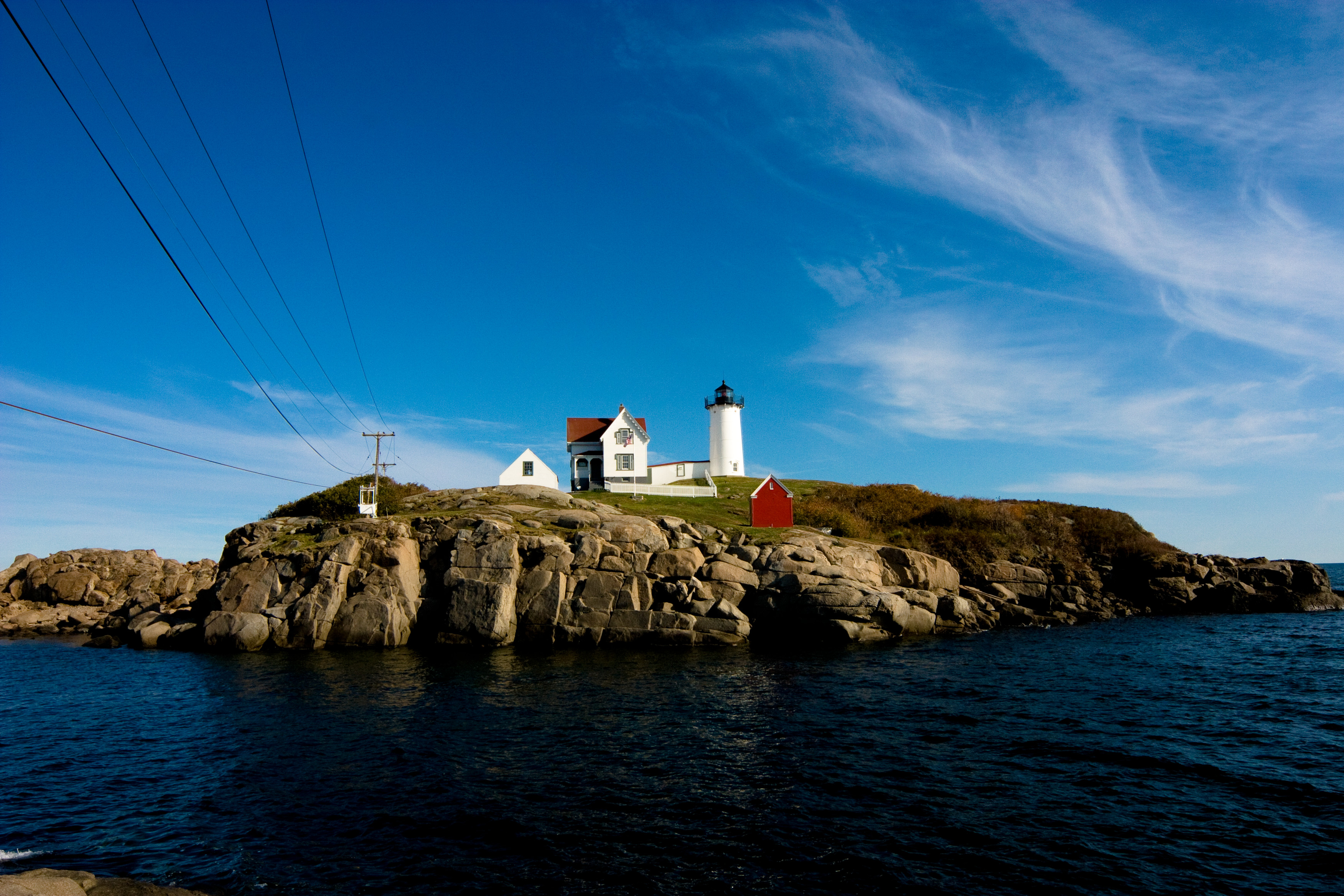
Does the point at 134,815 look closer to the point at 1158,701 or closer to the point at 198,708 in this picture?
the point at 198,708

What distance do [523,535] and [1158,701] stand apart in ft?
96.1

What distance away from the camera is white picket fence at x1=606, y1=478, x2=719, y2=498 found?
58.3 meters

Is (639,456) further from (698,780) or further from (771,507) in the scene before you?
(698,780)

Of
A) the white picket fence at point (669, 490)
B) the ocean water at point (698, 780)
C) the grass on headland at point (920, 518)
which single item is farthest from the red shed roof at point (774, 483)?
the ocean water at point (698, 780)

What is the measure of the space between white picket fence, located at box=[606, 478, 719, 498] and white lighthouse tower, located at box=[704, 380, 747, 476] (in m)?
13.3

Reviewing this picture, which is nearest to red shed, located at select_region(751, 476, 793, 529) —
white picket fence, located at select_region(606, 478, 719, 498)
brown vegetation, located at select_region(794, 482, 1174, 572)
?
brown vegetation, located at select_region(794, 482, 1174, 572)

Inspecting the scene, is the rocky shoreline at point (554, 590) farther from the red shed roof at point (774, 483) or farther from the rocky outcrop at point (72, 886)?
the rocky outcrop at point (72, 886)

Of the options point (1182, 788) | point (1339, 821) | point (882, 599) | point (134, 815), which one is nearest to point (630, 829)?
point (134, 815)

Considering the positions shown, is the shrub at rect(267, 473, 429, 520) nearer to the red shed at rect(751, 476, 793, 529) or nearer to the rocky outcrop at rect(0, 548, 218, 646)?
the rocky outcrop at rect(0, 548, 218, 646)

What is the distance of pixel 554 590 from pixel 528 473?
939 inches

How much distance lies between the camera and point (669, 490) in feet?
194

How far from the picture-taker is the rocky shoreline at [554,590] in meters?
35.1

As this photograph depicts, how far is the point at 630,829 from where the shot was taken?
40.7 feet

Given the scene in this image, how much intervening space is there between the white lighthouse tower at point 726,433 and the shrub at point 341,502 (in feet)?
113
